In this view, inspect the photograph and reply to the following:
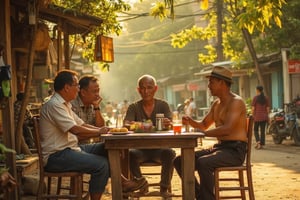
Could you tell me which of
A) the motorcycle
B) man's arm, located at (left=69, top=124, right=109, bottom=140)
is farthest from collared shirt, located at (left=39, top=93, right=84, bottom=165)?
the motorcycle

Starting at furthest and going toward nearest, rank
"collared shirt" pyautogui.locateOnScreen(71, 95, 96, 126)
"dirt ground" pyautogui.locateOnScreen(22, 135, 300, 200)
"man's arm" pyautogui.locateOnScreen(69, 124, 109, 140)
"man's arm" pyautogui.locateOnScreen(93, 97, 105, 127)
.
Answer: "dirt ground" pyautogui.locateOnScreen(22, 135, 300, 200), "man's arm" pyautogui.locateOnScreen(93, 97, 105, 127), "collared shirt" pyautogui.locateOnScreen(71, 95, 96, 126), "man's arm" pyautogui.locateOnScreen(69, 124, 109, 140)

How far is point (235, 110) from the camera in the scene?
6.23m

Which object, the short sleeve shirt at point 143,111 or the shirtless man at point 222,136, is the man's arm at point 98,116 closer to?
the short sleeve shirt at point 143,111

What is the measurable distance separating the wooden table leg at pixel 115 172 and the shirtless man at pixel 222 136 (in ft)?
3.10

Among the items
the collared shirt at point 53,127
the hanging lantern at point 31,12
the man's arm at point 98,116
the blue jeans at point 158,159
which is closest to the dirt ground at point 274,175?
the blue jeans at point 158,159

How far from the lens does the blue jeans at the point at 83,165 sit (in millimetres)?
5723

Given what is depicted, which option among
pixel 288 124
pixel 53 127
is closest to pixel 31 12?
pixel 53 127

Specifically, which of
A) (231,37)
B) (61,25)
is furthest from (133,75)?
(61,25)

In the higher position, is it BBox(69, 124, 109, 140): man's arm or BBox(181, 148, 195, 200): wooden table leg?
BBox(69, 124, 109, 140): man's arm

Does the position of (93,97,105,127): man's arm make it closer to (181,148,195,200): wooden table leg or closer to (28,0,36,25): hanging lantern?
(28,0,36,25): hanging lantern

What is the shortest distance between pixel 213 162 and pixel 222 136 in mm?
336

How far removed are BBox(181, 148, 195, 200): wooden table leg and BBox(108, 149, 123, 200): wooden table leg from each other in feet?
2.32

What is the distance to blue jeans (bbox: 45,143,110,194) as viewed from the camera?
5723mm

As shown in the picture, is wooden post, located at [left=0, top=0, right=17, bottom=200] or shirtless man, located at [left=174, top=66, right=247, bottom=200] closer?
shirtless man, located at [left=174, top=66, right=247, bottom=200]
